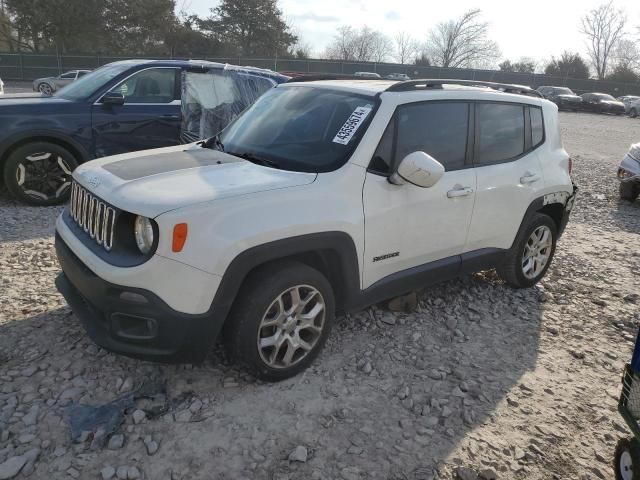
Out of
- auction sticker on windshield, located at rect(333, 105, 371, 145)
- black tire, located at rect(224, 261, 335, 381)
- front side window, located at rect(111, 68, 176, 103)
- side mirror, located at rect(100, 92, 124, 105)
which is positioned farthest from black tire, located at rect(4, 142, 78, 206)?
black tire, located at rect(224, 261, 335, 381)

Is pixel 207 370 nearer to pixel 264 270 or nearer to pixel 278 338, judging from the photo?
pixel 278 338

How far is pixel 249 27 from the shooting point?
4531cm

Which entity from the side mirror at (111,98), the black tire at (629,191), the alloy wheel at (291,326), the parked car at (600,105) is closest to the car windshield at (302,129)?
the alloy wheel at (291,326)

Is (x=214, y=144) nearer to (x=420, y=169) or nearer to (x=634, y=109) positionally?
(x=420, y=169)

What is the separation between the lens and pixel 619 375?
3471 mm

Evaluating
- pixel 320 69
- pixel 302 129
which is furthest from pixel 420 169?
pixel 320 69

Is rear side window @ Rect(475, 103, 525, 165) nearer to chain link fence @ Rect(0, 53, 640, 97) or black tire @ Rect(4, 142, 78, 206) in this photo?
black tire @ Rect(4, 142, 78, 206)

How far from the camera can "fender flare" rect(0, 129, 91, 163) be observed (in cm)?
571

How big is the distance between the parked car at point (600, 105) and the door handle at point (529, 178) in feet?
114

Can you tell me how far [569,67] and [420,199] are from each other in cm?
6054

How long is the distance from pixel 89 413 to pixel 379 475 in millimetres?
1545

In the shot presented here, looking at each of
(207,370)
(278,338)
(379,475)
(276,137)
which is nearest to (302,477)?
(379,475)

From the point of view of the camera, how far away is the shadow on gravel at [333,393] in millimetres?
2512

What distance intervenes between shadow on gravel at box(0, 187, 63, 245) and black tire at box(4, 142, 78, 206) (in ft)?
0.47
